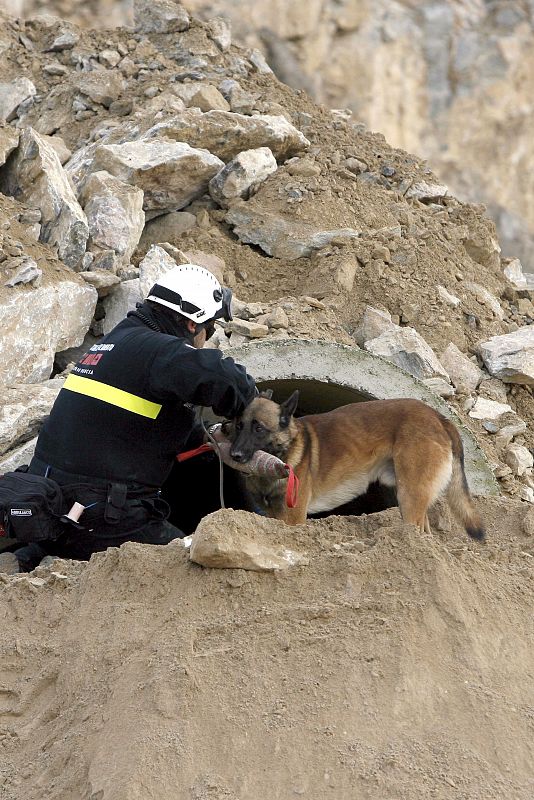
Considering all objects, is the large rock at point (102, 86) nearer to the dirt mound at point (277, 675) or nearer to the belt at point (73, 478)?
the belt at point (73, 478)

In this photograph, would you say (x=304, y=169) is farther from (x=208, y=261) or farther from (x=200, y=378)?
(x=200, y=378)

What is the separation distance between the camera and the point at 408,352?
7871 mm

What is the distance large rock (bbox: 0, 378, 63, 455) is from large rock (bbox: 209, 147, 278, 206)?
3406mm

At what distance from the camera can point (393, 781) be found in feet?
10.7

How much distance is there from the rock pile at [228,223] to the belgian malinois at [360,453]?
141cm

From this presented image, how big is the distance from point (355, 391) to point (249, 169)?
3579 mm

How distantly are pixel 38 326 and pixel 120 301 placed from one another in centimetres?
84

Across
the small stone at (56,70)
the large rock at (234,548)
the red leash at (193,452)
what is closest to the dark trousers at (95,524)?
the red leash at (193,452)

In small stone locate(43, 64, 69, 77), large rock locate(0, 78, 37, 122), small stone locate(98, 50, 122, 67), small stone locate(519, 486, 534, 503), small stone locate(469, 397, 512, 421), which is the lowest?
large rock locate(0, 78, 37, 122)

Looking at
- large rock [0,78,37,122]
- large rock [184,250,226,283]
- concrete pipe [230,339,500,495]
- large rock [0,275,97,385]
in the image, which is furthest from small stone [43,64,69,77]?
concrete pipe [230,339,500,495]

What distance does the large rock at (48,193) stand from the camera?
311 inches

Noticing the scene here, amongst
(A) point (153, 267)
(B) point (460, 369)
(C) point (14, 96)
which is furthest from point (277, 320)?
(C) point (14, 96)

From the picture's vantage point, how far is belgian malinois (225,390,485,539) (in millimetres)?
5777

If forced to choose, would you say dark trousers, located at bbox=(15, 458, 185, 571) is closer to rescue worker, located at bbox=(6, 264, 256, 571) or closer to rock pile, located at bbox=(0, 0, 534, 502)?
rescue worker, located at bbox=(6, 264, 256, 571)
